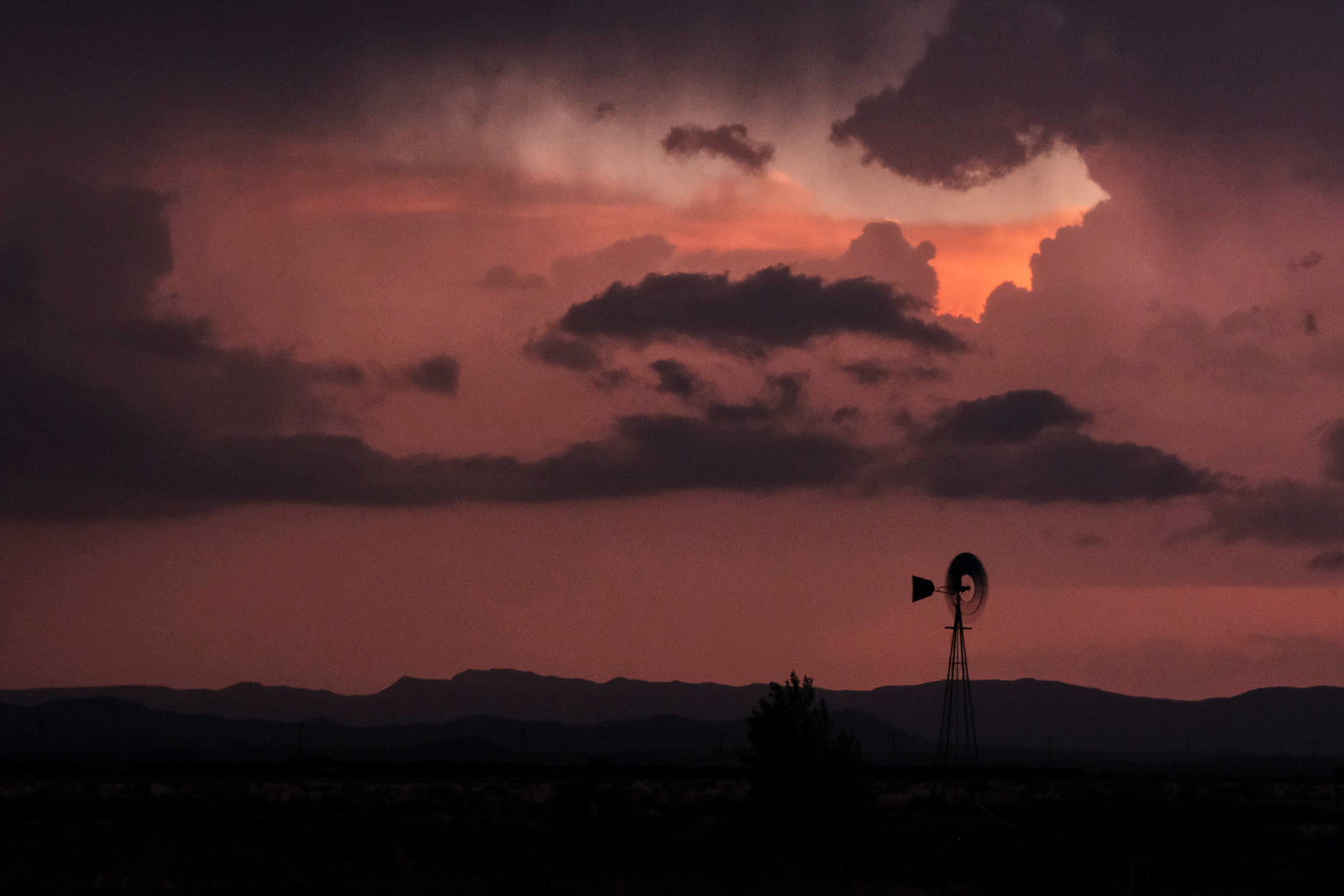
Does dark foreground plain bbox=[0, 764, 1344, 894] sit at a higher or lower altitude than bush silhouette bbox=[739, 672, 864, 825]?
lower

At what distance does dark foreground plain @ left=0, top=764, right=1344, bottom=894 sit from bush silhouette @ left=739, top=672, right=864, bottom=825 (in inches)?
8.6

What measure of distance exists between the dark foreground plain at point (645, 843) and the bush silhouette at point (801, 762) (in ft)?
0.72

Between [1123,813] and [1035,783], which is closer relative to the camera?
[1123,813]

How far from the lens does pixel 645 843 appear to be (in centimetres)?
5325

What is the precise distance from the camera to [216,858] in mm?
47281

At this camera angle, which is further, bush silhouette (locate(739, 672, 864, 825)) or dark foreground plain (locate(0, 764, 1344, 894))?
bush silhouette (locate(739, 672, 864, 825))

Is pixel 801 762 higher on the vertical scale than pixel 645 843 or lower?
higher

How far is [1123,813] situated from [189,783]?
162 feet

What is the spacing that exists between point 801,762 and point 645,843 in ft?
28.9

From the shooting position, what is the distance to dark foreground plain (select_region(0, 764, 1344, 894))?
141ft

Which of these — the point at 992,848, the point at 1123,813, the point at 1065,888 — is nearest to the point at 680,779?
the point at 1123,813

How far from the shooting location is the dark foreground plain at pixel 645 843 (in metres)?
43.0

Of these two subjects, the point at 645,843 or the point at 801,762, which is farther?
the point at 645,843

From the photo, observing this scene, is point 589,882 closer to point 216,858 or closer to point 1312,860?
point 216,858
